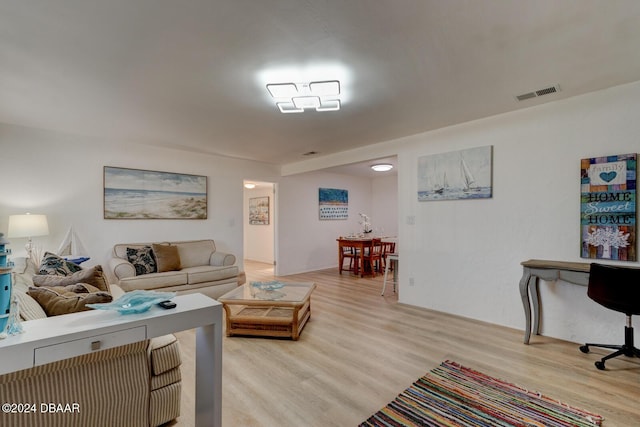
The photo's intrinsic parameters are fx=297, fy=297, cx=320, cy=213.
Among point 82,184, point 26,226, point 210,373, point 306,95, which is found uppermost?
point 306,95

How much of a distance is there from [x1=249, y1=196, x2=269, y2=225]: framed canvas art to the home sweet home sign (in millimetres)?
6747

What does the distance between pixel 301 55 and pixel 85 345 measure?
79.7 inches

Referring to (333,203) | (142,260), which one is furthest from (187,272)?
(333,203)

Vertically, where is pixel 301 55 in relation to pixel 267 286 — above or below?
above

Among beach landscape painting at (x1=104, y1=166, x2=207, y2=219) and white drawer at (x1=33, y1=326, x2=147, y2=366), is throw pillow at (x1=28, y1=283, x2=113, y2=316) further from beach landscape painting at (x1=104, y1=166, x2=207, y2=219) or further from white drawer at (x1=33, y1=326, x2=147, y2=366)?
beach landscape painting at (x1=104, y1=166, x2=207, y2=219)

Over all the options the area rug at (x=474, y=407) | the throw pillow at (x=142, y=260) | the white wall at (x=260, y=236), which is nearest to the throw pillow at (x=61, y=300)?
the area rug at (x=474, y=407)

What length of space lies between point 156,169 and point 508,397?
5122 millimetres

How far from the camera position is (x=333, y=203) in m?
7.44

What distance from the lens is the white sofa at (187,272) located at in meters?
3.83

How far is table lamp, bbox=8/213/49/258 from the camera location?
129 inches

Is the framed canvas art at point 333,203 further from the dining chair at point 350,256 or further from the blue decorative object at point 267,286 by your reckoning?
the blue decorative object at point 267,286

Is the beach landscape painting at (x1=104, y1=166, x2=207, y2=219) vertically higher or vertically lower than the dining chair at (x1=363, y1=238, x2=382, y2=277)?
higher

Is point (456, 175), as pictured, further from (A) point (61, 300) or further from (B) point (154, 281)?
(B) point (154, 281)

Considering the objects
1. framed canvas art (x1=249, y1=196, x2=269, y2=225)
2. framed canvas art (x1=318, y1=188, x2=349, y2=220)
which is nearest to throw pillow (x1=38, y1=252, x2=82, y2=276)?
framed canvas art (x1=318, y1=188, x2=349, y2=220)
